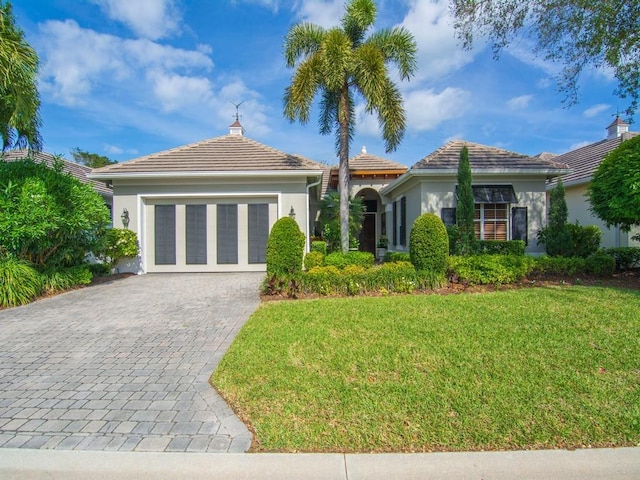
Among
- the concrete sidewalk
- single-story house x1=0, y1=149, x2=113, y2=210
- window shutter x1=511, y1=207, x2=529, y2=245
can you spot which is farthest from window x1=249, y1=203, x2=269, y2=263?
the concrete sidewalk

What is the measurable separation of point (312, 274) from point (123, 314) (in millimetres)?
4158

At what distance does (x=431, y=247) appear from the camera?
8508mm

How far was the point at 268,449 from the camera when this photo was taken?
2.67 meters

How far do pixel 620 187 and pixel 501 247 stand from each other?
3474 millimetres

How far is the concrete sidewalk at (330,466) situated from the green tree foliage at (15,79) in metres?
8.45

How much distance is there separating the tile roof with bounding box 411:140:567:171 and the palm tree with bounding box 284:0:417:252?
7.95ft

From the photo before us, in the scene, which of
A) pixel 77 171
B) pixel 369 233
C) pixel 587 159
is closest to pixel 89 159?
pixel 77 171

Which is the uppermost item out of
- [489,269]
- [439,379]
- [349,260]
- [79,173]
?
[79,173]

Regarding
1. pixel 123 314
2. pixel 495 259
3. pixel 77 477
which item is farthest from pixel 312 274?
pixel 77 477

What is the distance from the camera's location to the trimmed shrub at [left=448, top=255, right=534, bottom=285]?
8562 millimetres

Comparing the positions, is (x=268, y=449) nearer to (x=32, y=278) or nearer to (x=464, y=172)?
(x=32, y=278)

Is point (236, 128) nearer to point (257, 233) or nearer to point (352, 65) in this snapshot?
point (257, 233)

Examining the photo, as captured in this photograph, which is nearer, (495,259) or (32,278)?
(32,278)

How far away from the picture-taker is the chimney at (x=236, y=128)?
615 inches
